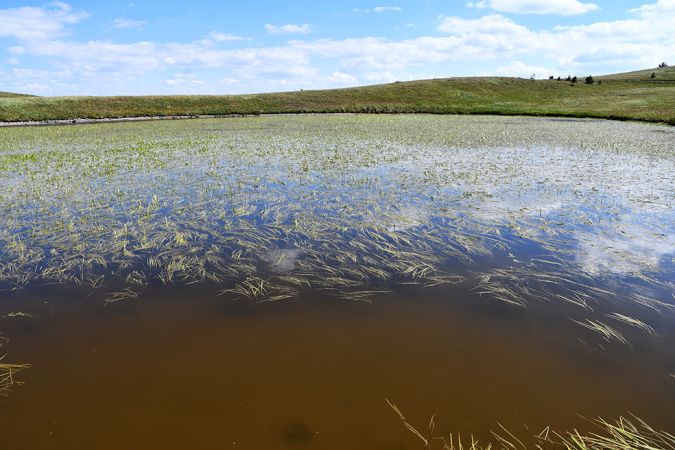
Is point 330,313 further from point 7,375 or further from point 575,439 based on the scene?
point 7,375

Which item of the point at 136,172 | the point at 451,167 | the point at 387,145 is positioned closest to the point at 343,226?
the point at 451,167

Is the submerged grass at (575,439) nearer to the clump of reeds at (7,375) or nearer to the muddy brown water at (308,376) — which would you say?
the muddy brown water at (308,376)

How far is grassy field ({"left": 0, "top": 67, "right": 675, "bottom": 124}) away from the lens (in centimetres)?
5775

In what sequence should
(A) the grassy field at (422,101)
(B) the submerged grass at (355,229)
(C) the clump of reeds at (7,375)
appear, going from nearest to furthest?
(C) the clump of reeds at (7,375), (B) the submerged grass at (355,229), (A) the grassy field at (422,101)

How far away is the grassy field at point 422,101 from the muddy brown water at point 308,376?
175 feet

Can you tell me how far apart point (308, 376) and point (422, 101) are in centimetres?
7630

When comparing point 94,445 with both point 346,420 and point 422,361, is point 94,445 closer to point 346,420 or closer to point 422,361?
point 346,420

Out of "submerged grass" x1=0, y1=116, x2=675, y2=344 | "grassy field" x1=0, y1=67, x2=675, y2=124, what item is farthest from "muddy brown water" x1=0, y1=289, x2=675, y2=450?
"grassy field" x1=0, y1=67, x2=675, y2=124

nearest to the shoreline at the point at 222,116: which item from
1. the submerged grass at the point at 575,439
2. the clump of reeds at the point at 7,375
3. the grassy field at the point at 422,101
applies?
the grassy field at the point at 422,101

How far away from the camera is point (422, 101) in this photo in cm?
7394

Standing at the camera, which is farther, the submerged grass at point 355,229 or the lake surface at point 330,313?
the submerged grass at point 355,229

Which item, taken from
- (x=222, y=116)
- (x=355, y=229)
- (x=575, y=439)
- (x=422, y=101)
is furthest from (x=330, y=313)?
(x=422, y=101)

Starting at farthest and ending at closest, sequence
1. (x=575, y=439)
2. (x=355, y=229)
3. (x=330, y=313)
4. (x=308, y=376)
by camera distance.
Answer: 1. (x=355, y=229)
2. (x=330, y=313)
3. (x=308, y=376)
4. (x=575, y=439)

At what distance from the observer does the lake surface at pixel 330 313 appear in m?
3.99
